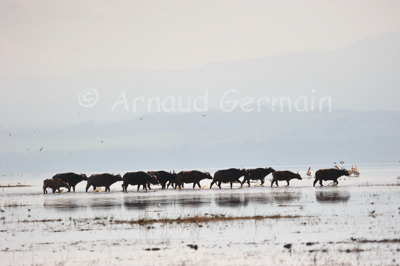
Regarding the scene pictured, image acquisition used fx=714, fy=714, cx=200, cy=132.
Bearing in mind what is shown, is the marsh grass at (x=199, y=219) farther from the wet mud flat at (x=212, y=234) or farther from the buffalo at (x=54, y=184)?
the buffalo at (x=54, y=184)

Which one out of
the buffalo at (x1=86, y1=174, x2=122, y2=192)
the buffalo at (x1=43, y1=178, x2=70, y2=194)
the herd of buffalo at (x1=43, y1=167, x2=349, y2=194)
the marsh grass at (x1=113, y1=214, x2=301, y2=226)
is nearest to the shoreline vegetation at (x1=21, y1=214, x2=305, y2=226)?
the marsh grass at (x1=113, y1=214, x2=301, y2=226)

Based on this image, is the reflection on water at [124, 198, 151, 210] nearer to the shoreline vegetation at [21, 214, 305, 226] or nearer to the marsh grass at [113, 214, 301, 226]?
the shoreline vegetation at [21, 214, 305, 226]

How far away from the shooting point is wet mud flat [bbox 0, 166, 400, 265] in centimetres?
1908

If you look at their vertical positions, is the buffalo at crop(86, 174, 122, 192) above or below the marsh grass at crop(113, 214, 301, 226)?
above

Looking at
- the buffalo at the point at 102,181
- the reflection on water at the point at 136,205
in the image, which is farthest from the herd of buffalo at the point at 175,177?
the reflection on water at the point at 136,205

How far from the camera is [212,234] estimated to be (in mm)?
23938

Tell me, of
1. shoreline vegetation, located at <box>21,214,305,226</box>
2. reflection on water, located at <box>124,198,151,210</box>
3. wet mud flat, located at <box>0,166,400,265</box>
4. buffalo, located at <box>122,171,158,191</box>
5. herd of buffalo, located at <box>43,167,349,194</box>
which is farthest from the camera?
buffalo, located at <box>122,171,158,191</box>

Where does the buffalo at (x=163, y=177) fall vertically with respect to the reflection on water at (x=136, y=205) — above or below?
above

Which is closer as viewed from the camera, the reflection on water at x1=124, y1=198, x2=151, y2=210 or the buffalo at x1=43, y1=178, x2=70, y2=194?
the reflection on water at x1=124, y1=198, x2=151, y2=210

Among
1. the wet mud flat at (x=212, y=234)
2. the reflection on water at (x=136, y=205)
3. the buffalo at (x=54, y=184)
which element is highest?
the buffalo at (x=54, y=184)

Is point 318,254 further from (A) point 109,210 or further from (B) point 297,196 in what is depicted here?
(B) point 297,196

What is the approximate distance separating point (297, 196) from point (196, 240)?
68.0ft

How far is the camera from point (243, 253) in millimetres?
19625

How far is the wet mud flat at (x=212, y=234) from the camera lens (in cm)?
1908
